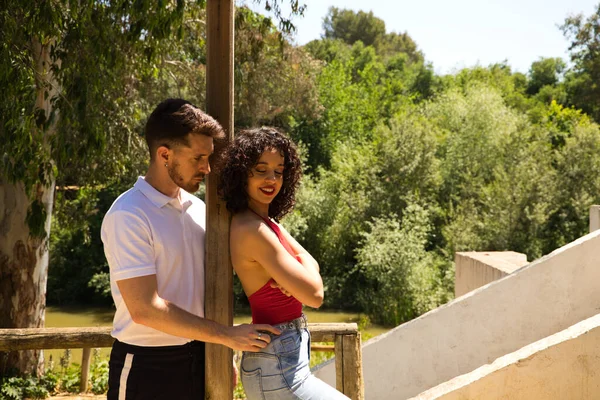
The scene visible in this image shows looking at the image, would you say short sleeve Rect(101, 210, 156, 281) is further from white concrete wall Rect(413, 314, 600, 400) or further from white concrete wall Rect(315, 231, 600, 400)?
white concrete wall Rect(315, 231, 600, 400)

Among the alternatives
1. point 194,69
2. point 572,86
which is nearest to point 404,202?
point 194,69

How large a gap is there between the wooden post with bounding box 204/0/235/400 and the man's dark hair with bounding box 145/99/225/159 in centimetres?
20

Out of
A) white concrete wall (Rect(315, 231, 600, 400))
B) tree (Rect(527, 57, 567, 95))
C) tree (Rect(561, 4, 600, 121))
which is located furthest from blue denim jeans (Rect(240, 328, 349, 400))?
tree (Rect(527, 57, 567, 95))

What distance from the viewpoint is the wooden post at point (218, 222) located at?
238 centimetres

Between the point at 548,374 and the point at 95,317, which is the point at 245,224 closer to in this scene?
the point at 548,374

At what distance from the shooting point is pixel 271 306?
2268 millimetres

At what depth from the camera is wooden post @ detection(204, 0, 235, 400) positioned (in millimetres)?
2377

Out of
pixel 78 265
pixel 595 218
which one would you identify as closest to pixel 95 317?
pixel 78 265

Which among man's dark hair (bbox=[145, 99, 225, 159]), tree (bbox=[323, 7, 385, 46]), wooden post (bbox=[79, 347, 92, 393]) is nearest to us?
man's dark hair (bbox=[145, 99, 225, 159])

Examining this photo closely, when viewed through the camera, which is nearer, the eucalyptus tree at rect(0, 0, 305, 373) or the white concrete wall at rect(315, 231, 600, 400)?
the white concrete wall at rect(315, 231, 600, 400)

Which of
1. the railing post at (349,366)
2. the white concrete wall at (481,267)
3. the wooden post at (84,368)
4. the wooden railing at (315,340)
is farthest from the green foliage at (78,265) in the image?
the railing post at (349,366)

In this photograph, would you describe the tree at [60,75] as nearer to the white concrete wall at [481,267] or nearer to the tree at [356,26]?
the white concrete wall at [481,267]

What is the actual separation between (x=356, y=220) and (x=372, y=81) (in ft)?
51.1

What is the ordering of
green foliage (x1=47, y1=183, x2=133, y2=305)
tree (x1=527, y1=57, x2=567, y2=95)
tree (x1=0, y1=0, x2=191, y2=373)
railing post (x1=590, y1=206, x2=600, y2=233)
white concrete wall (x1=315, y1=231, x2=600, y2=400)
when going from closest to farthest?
1. white concrete wall (x1=315, y1=231, x2=600, y2=400)
2. tree (x1=0, y1=0, x2=191, y2=373)
3. railing post (x1=590, y1=206, x2=600, y2=233)
4. green foliage (x1=47, y1=183, x2=133, y2=305)
5. tree (x1=527, y1=57, x2=567, y2=95)
